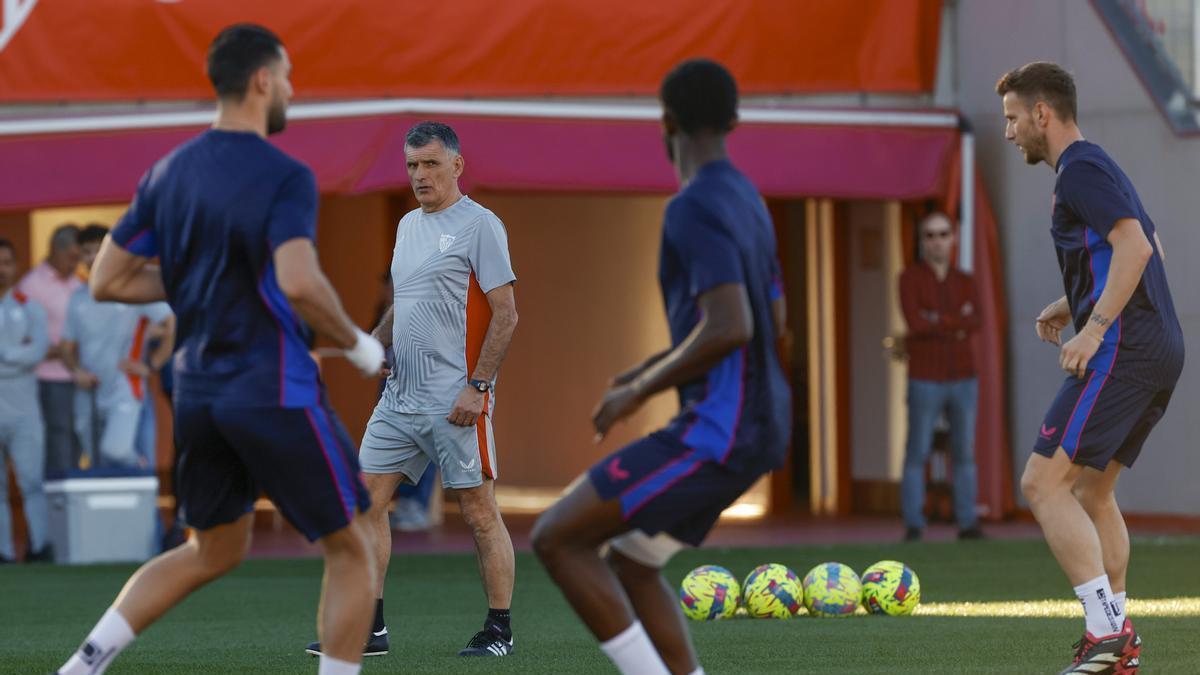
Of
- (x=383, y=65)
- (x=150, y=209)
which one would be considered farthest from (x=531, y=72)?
(x=150, y=209)

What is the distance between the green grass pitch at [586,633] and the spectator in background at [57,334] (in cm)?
139

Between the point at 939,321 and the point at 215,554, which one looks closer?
the point at 215,554

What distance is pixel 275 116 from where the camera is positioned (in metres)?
5.17

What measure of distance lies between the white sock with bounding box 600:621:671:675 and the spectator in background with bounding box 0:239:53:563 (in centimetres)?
856

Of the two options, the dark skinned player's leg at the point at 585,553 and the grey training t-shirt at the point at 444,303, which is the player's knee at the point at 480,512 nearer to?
the grey training t-shirt at the point at 444,303

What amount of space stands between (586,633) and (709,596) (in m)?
0.67

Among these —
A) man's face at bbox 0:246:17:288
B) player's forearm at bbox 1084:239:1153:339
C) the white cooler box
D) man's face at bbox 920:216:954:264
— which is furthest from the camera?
man's face at bbox 920:216:954:264

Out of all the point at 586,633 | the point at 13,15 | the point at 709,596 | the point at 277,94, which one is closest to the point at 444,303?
the point at 586,633

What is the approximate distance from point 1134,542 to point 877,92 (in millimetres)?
4017

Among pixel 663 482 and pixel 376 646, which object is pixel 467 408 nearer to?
pixel 376 646

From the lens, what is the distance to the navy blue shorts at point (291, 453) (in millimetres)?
4980

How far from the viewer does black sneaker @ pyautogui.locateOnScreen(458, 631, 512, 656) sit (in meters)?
7.34

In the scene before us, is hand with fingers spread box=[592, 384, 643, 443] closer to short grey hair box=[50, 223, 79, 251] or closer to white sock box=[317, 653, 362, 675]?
white sock box=[317, 653, 362, 675]

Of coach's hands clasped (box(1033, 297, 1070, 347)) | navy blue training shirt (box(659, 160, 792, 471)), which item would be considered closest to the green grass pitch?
coach's hands clasped (box(1033, 297, 1070, 347))
